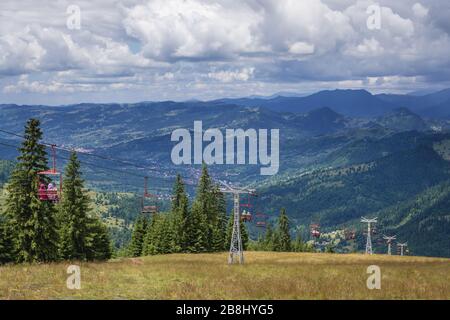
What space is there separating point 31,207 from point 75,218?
1072cm

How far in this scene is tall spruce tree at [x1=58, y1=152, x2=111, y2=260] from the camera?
57.1m

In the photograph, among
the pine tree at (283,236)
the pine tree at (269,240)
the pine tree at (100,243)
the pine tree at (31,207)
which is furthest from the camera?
the pine tree at (269,240)

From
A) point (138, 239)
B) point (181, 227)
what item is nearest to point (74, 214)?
point (181, 227)

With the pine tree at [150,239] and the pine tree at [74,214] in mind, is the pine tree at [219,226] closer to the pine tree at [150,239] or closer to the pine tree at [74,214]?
the pine tree at [150,239]

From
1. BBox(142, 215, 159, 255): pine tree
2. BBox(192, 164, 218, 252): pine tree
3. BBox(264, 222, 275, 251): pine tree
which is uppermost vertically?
BBox(192, 164, 218, 252): pine tree

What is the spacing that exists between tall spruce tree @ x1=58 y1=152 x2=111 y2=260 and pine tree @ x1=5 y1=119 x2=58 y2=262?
7571 millimetres

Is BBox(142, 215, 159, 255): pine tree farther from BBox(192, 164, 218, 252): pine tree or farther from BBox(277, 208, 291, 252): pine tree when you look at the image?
BBox(277, 208, 291, 252): pine tree

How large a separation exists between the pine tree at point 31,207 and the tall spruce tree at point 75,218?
24.8 feet

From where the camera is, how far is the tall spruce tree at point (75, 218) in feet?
187

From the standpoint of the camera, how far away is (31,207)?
47.8 meters

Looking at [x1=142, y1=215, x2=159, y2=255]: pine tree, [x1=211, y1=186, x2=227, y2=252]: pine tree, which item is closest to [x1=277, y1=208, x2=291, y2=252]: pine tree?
[x1=211, y1=186, x2=227, y2=252]: pine tree

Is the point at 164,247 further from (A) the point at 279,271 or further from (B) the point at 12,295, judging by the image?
(B) the point at 12,295

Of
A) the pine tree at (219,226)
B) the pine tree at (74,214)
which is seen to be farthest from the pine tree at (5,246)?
the pine tree at (219,226)
